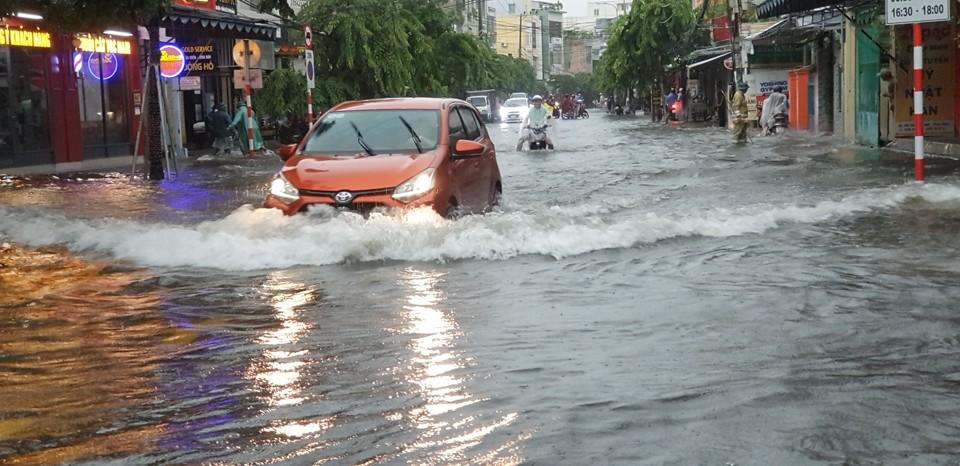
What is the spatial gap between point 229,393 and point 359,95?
30.3 metres

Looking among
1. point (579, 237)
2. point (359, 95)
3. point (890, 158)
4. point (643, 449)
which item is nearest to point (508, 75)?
point (359, 95)

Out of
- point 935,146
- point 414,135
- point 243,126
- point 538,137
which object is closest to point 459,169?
point 414,135

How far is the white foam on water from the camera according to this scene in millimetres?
9484

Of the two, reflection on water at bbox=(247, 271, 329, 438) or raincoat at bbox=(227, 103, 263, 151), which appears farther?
raincoat at bbox=(227, 103, 263, 151)

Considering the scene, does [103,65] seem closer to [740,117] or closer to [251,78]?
[251,78]

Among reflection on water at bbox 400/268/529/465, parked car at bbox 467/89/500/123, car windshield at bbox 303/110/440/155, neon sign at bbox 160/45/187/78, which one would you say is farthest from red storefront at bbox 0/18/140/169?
parked car at bbox 467/89/500/123

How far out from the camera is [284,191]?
10141mm

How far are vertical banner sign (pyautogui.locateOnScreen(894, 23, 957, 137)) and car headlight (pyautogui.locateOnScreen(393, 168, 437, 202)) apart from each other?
15617mm

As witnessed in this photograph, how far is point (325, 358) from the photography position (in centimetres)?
608

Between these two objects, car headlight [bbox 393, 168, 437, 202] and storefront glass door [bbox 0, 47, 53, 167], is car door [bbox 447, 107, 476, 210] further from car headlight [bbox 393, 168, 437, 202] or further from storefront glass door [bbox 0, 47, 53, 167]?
storefront glass door [bbox 0, 47, 53, 167]

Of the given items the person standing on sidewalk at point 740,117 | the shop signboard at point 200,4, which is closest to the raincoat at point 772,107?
the person standing on sidewalk at point 740,117

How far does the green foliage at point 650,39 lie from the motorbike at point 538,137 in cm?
2593

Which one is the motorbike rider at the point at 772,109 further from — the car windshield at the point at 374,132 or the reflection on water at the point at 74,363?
the reflection on water at the point at 74,363

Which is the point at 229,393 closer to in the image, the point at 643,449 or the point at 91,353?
the point at 91,353
